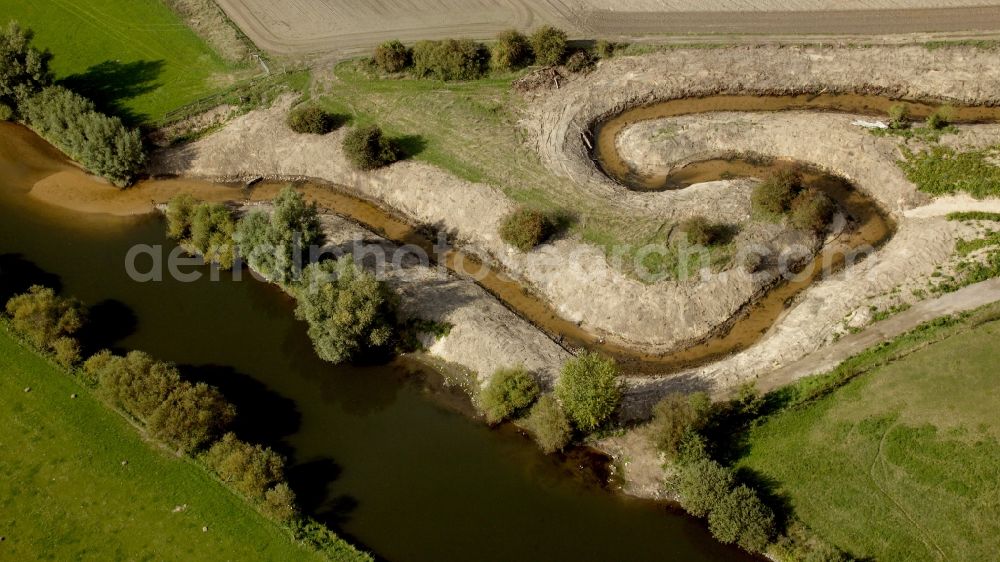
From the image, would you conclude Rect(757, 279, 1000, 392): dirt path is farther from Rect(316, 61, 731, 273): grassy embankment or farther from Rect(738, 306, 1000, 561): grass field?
Rect(316, 61, 731, 273): grassy embankment

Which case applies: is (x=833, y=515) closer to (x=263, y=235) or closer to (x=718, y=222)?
(x=718, y=222)

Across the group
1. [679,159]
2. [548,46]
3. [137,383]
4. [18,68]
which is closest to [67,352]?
[137,383]

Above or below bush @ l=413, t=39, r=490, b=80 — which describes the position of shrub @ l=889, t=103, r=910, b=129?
above

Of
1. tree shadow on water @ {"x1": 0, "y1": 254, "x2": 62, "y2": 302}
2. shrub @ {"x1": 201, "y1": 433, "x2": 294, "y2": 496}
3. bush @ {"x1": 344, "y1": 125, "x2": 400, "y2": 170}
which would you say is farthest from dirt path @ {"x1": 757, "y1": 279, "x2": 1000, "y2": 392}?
tree shadow on water @ {"x1": 0, "y1": 254, "x2": 62, "y2": 302}

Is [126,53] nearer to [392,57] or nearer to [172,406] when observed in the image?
[392,57]

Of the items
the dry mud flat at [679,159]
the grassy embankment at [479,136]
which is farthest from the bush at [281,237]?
the grassy embankment at [479,136]

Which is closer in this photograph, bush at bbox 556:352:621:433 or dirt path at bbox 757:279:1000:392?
bush at bbox 556:352:621:433

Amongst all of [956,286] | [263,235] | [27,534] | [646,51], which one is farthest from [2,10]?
[956,286]

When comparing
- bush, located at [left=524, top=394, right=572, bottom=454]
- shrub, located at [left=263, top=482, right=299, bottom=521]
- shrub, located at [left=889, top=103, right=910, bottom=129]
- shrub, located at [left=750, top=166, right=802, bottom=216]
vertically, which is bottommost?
shrub, located at [left=263, top=482, right=299, bottom=521]

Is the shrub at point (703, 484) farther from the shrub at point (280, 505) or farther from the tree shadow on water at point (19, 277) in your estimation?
the tree shadow on water at point (19, 277)
